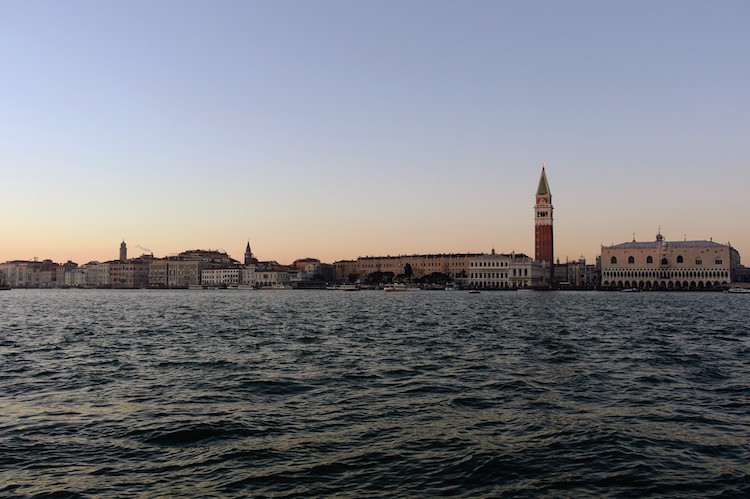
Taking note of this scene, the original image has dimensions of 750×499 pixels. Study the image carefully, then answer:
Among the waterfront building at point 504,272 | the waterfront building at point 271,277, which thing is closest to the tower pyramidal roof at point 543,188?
the waterfront building at point 504,272

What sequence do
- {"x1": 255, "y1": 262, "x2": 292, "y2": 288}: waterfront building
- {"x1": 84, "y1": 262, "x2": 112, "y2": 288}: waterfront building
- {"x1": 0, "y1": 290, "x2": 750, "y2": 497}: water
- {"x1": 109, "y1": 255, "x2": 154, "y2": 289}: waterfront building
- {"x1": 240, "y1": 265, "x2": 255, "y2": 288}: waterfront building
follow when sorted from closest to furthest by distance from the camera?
1. {"x1": 0, "y1": 290, "x2": 750, "y2": 497}: water
2. {"x1": 255, "y1": 262, "x2": 292, "y2": 288}: waterfront building
3. {"x1": 240, "y1": 265, "x2": 255, "y2": 288}: waterfront building
4. {"x1": 109, "y1": 255, "x2": 154, "y2": 289}: waterfront building
5. {"x1": 84, "y1": 262, "x2": 112, "y2": 288}: waterfront building

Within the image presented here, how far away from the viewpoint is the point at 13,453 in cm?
914

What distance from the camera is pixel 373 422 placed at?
11.1 meters

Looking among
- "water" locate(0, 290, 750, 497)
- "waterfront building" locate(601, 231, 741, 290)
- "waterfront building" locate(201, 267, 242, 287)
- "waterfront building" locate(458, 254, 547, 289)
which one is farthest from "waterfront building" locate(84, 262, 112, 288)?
"water" locate(0, 290, 750, 497)

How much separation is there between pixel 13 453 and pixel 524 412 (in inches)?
327

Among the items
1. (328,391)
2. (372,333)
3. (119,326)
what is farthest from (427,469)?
(119,326)

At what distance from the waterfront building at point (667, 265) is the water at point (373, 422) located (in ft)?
441

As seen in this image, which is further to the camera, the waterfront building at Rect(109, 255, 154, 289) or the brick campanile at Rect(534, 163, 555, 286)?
the waterfront building at Rect(109, 255, 154, 289)

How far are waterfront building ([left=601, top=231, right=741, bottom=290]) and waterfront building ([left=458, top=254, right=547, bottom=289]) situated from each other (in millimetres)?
16020

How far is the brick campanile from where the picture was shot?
149 m

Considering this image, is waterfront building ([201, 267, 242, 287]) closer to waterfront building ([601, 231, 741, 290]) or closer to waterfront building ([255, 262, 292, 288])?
waterfront building ([255, 262, 292, 288])

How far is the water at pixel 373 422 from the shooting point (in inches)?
321

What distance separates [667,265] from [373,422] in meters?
149

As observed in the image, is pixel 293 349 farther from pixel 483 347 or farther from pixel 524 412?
pixel 524 412
